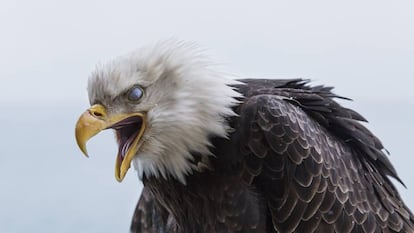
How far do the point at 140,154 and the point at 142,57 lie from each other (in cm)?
30

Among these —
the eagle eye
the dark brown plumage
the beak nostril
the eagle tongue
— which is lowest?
the dark brown plumage

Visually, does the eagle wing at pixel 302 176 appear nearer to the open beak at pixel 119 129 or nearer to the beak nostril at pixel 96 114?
the open beak at pixel 119 129

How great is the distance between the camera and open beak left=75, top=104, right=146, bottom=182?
218 centimetres

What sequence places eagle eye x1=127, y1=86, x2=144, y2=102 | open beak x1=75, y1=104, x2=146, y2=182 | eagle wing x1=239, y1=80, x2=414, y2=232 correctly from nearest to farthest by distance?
1. open beak x1=75, y1=104, x2=146, y2=182
2. eagle eye x1=127, y1=86, x2=144, y2=102
3. eagle wing x1=239, y1=80, x2=414, y2=232

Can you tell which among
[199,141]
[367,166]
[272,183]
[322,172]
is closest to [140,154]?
[199,141]

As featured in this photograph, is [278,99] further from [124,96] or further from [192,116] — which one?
[124,96]

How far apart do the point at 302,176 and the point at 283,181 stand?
6cm

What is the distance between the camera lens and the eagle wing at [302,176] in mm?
2393

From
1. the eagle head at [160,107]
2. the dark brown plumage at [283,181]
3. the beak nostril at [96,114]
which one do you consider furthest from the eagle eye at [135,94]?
the dark brown plumage at [283,181]

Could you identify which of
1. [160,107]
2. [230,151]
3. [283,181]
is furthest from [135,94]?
[283,181]

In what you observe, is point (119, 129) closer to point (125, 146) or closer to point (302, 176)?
point (125, 146)

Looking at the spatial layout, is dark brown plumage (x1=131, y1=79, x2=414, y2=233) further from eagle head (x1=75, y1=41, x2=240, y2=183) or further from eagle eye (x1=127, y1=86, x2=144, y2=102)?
eagle eye (x1=127, y1=86, x2=144, y2=102)

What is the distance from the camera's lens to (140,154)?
2391mm

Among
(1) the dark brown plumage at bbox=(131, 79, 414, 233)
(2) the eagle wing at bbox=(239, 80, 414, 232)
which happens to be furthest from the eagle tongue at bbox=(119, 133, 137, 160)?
(2) the eagle wing at bbox=(239, 80, 414, 232)
